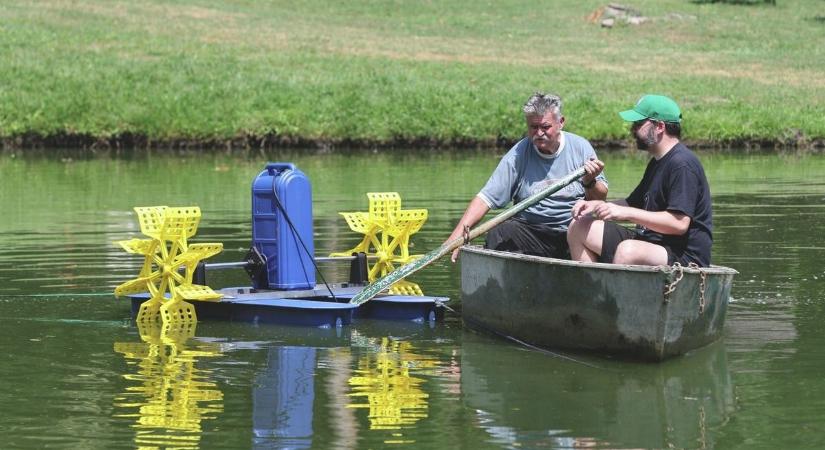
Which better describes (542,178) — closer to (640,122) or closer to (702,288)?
(640,122)

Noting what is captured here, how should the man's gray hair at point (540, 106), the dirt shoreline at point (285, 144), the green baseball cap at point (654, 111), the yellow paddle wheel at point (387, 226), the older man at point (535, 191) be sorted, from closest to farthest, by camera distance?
the green baseball cap at point (654, 111) < the man's gray hair at point (540, 106) < the older man at point (535, 191) < the yellow paddle wheel at point (387, 226) < the dirt shoreline at point (285, 144)

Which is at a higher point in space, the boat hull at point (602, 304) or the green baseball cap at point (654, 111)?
the green baseball cap at point (654, 111)

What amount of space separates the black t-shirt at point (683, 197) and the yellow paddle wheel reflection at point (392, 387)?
165 centimetres

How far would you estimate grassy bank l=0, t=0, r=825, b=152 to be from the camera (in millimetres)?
32875

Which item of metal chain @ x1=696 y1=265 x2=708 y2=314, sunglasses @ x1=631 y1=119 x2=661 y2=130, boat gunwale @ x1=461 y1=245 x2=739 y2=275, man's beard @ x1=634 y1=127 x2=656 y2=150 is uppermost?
sunglasses @ x1=631 y1=119 x2=661 y2=130

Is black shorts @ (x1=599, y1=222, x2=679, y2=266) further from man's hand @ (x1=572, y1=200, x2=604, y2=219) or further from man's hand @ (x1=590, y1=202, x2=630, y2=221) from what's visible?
man's hand @ (x1=590, y1=202, x2=630, y2=221)

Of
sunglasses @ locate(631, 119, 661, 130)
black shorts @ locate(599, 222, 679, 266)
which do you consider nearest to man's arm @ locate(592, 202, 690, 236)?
black shorts @ locate(599, 222, 679, 266)

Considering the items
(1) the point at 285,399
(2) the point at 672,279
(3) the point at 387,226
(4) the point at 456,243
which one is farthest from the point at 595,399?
(3) the point at 387,226

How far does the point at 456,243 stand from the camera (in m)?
10.2

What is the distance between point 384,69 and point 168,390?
32.9m

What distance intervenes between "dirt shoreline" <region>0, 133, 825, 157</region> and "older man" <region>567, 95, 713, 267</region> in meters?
22.9

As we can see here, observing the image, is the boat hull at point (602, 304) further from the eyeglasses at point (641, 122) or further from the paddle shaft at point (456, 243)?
the eyeglasses at point (641, 122)

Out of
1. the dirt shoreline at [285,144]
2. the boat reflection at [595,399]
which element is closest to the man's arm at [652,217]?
the boat reflection at [595,399]

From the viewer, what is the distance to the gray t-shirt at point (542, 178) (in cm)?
1012
